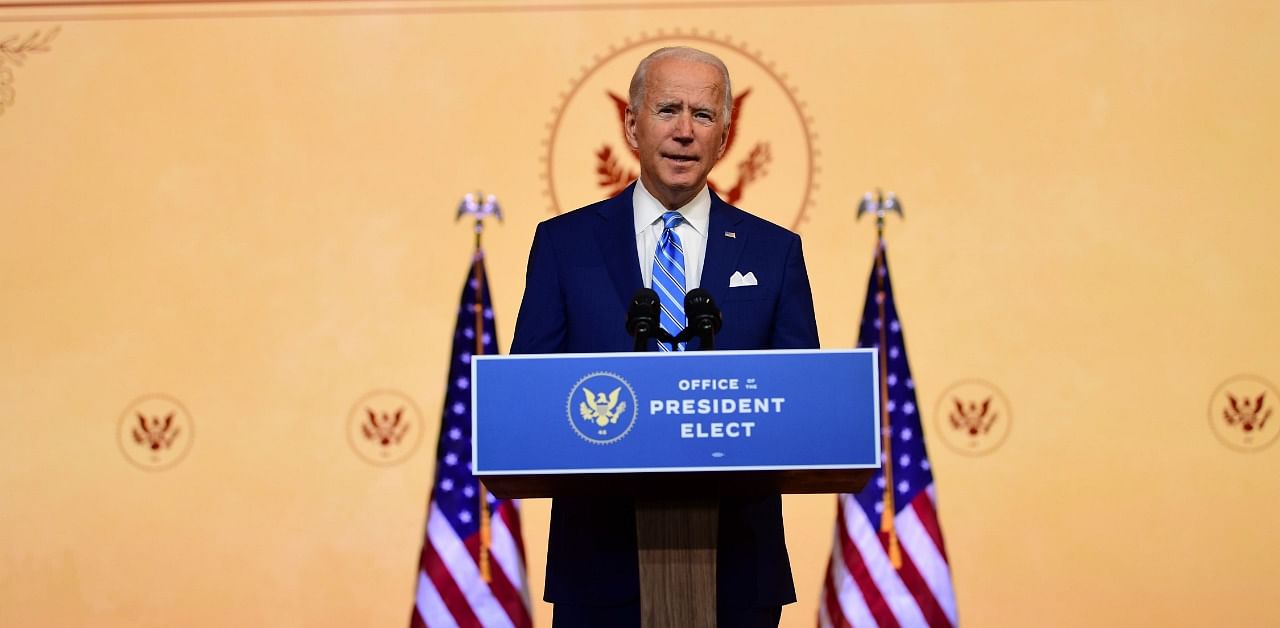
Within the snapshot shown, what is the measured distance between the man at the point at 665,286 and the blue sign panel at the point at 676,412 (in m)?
0.44

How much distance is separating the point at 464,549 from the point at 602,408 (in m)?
3.31

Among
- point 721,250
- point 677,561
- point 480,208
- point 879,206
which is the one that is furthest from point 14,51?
point 677,561

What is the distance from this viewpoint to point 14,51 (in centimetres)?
574

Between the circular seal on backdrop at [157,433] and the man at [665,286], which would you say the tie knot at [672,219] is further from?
the circular seal on backdrop at [157,433]

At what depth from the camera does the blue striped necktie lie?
7.87 feet

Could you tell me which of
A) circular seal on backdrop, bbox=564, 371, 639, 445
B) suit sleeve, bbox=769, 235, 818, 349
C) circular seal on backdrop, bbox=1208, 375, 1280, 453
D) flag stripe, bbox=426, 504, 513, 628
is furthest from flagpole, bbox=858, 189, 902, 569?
circular seal on backdrop, bbox=564, 371, 639, 445

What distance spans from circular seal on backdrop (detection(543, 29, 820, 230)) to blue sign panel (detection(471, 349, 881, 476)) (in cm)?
360

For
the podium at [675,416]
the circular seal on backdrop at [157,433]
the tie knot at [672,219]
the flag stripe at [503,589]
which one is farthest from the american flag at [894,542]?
the podium at [675,416]

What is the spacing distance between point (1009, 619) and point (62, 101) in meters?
4.34

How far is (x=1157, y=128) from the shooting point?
5559mm

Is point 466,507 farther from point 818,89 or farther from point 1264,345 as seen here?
point 1264,345

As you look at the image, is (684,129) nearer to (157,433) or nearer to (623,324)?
(623,324)

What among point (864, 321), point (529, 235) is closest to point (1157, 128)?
point (864, 321)

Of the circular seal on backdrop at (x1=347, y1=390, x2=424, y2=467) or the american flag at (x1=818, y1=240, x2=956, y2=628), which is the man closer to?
the american flag at (x1=818, y1=240, x2=956, y2=628)
